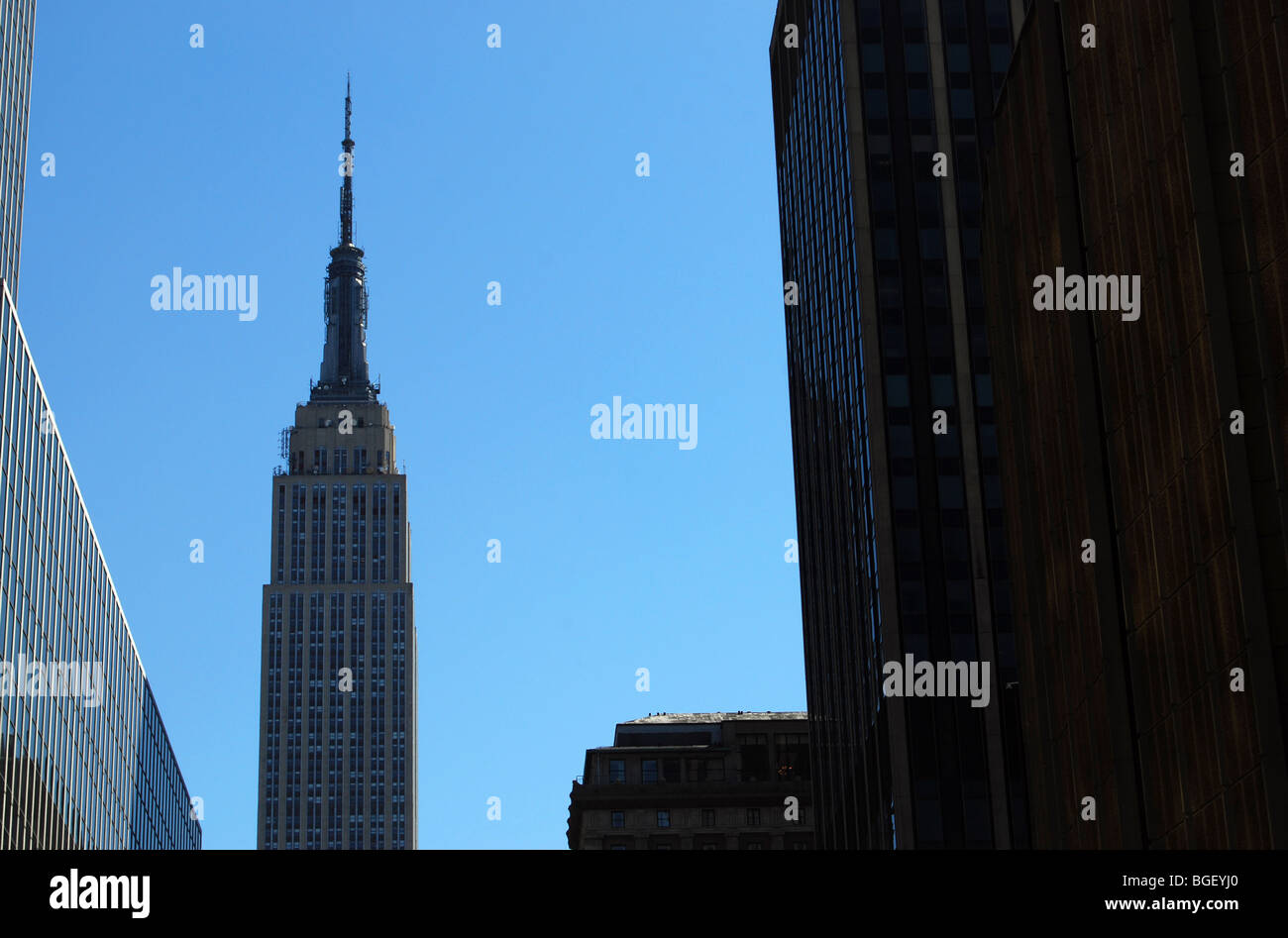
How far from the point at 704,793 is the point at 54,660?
225ft

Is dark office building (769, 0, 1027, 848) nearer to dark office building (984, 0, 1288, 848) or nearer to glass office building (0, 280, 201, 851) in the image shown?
glass office building (0, 280, 201, 851)

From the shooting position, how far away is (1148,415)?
152 feet

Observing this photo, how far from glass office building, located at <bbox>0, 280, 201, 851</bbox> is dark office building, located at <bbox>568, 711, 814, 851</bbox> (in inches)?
1482

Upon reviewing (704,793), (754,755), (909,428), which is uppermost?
(909,428)

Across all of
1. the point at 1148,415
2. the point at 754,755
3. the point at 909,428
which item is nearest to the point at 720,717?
the point at 754,755

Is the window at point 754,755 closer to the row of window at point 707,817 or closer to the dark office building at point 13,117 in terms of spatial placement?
the row of window at point 707,817

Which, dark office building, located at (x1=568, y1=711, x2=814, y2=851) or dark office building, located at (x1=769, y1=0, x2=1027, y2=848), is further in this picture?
dark office building, located at (x1=568, y1=711, x2=814, y2=851)

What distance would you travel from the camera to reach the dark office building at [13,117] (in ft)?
304

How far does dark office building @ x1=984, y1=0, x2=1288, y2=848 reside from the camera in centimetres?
4000

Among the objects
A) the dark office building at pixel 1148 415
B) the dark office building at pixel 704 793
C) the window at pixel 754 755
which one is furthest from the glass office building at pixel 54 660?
the window at pixel 754 755

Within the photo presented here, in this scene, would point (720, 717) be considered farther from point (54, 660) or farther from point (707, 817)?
point (54, 660)

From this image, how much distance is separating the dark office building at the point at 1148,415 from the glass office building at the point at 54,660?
4090 centimetres

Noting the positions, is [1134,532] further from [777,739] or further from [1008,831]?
[777,739]

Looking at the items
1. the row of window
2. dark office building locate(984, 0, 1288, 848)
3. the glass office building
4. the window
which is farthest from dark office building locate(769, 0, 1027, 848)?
dark office building locate(984, 0, 1288, 848)
